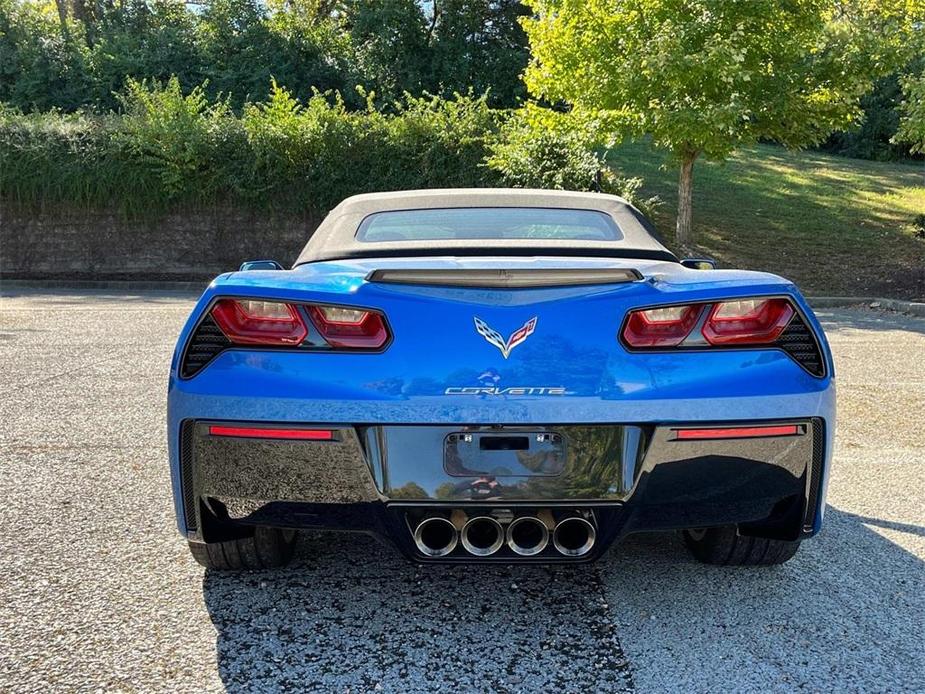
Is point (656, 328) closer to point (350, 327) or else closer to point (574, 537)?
point (574, 537)

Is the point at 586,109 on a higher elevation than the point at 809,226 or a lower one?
higher

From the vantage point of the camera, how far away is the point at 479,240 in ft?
10.8

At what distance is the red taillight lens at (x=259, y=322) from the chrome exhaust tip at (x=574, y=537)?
927mm

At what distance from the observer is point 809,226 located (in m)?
19.8

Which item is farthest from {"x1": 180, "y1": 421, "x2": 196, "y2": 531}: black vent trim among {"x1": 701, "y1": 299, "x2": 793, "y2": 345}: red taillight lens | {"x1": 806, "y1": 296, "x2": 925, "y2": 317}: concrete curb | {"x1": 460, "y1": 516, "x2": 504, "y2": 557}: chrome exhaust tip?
{"x1": 806, "y1": 296, "x2": 925, "y2": 317}: concrete curb

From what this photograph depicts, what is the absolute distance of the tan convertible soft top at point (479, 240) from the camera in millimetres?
3143

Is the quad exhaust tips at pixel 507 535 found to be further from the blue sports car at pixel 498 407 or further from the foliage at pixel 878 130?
the foliage at pixel 878 130

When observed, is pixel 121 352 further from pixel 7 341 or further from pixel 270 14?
pixel 270 14

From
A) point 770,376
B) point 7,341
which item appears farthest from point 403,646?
point 7,341

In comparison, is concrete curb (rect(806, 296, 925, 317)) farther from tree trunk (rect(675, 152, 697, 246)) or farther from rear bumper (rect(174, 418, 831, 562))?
rear bumper (rect(174, 418, 831, 562))

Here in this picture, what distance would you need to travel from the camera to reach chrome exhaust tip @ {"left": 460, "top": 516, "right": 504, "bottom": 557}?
247 cm

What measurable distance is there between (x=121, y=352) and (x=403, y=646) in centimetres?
665

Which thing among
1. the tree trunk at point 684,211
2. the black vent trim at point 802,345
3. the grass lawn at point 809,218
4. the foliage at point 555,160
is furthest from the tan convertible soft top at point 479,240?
the tree trunk at point 684,211

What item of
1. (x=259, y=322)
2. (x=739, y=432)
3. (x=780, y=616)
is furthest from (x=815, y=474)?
(x=259, y=322)
